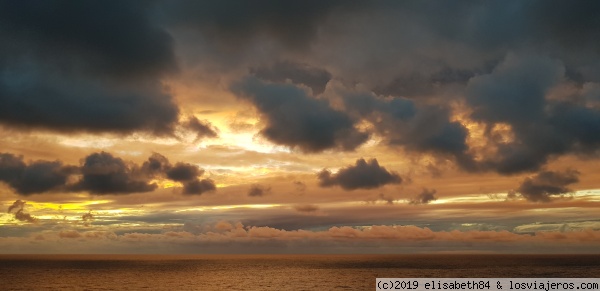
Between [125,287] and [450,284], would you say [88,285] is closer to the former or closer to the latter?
[125,287]

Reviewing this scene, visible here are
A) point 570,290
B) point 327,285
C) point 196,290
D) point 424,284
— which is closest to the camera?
point 570,290

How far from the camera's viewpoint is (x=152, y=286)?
433 ft

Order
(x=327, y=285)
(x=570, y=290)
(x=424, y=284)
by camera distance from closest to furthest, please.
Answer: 1. (x=570, y=290)
2. (x=424, y=284)
3. (x=327, y=285)

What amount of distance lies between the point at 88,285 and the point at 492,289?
106m

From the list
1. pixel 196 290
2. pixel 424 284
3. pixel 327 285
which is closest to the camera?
pixel 424 284

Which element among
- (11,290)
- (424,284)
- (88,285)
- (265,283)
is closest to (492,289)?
(424,284)

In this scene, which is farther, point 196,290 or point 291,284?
point 291,284

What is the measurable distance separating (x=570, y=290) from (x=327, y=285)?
192 ft

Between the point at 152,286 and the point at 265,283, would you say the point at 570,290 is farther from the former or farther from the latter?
the point at 152,286

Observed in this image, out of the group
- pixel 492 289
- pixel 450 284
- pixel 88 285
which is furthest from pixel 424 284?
pixel 88 285

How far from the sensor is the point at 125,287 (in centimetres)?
12888

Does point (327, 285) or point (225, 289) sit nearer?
point (225, 289)

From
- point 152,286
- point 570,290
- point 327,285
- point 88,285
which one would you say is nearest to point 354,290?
point 327,285

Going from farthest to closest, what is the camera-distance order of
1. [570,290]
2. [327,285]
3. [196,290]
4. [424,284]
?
[327,285]
[196,290]
[424,284]
[570,290]
